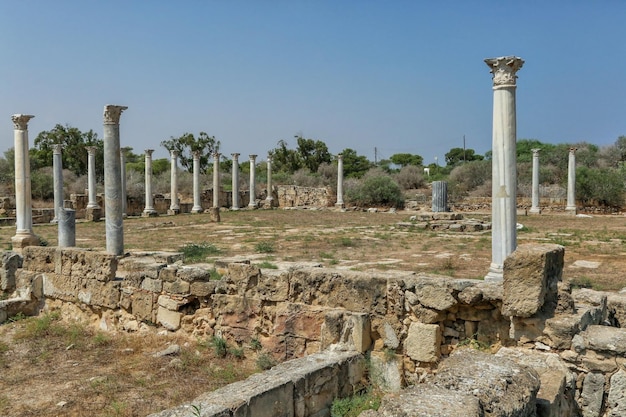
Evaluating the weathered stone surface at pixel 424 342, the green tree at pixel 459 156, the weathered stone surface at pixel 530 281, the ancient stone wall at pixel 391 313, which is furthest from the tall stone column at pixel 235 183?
the green tree at pixel 459 156

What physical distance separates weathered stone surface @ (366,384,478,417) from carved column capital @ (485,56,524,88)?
6345mm

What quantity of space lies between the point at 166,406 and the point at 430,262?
7.52 metres

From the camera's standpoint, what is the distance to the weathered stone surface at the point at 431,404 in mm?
2865

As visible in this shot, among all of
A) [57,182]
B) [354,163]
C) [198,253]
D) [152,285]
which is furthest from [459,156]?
[152,285]

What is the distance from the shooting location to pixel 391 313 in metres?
5.78

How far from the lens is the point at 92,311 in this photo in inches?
336

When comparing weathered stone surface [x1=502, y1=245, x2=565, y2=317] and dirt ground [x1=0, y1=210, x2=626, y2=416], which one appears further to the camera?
dirt ground [x1=0, y1=210, x2=626, y2=416]

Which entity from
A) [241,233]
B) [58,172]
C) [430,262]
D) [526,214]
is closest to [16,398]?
[430,262]

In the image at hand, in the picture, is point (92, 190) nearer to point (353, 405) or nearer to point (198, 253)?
point (198, 253)

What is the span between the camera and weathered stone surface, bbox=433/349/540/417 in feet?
10.2

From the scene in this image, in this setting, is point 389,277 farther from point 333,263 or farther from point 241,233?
point 241,233

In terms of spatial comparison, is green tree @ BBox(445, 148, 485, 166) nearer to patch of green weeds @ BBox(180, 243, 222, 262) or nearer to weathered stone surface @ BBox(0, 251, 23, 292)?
patch of green weeds @ BBox(180, 243, 222, 262)

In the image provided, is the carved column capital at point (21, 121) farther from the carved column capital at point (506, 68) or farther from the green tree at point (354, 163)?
the green tree at point (354, 163)

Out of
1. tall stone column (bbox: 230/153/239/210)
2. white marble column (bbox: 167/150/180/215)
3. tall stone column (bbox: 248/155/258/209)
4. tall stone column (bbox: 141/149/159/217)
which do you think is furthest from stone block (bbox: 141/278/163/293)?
tall stone column (bbox: 248/155/258/209)
